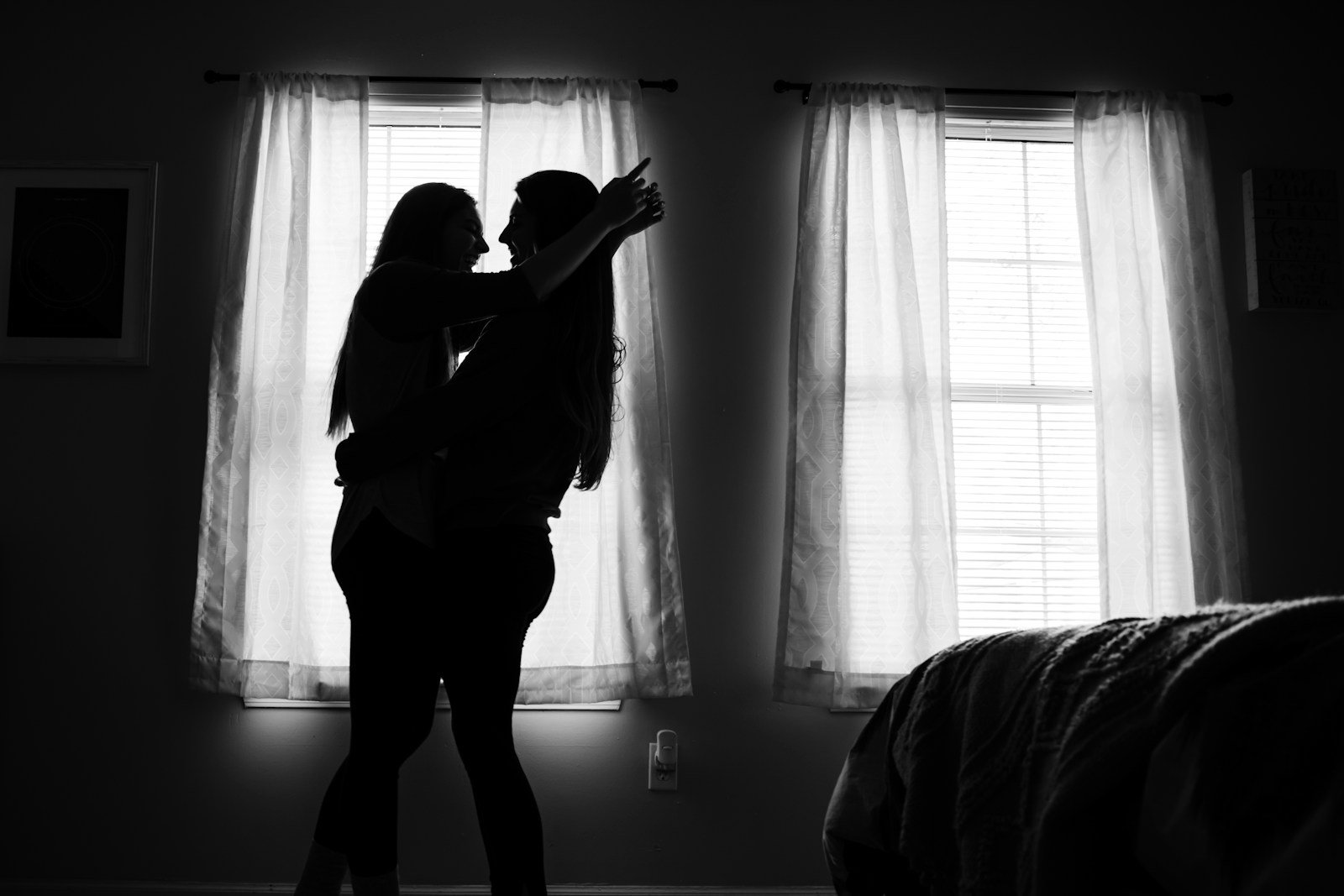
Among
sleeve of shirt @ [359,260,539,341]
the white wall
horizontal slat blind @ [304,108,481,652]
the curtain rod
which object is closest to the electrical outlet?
the white wall

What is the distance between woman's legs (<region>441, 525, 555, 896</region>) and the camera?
152 centimetres

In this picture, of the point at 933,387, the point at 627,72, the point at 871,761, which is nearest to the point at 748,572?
the point at 933,387

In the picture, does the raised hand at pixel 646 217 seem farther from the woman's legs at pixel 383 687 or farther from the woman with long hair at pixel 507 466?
the woman's legs at pixel 383 687

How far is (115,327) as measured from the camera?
302cm

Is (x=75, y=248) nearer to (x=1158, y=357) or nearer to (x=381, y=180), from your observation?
(x=381, y=180)

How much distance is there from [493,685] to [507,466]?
325 millimetres

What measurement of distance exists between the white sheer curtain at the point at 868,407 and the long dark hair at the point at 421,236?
4.32 ft

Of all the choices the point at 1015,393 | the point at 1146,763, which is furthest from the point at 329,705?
the point at 1146,763

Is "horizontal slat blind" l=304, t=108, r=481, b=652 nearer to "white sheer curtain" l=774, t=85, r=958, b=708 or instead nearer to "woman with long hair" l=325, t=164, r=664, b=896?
"white sheer curtain" l=774, t=85, r=958, b=708

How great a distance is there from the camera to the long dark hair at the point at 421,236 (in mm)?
1821

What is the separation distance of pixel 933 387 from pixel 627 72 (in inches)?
49.8

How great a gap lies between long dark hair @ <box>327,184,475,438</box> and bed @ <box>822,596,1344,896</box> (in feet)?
3.40

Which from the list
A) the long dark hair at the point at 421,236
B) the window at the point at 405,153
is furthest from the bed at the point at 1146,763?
the window at the point at 405,153

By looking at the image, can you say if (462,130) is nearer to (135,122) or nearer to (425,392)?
(135,122)
